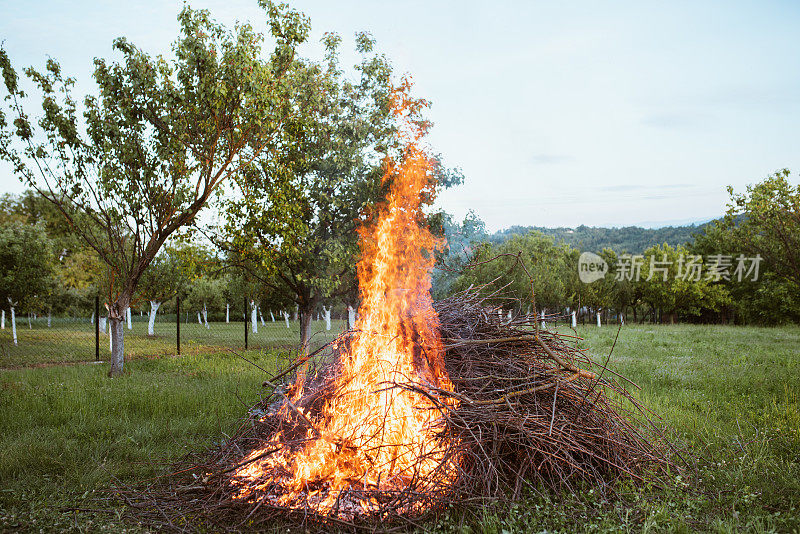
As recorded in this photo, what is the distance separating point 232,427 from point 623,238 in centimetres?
5788

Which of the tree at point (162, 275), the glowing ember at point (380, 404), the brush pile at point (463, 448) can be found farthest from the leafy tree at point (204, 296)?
the brush pile at point (463, 448)

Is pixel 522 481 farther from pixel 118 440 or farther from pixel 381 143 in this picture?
pixel 381 143

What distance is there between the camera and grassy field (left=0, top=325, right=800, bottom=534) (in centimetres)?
371

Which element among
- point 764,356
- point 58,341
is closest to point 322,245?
point 764,356

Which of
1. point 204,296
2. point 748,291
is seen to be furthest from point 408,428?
A: point 748,291

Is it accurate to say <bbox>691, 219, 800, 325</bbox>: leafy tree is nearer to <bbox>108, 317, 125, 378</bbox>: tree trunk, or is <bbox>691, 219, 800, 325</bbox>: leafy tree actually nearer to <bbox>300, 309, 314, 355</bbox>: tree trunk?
<bbox>300, 309, 314, 355</bbox>: tree trunk

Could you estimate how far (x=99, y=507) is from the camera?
4062 mm

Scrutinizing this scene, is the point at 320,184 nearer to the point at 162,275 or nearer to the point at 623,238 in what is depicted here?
the point at 162,275

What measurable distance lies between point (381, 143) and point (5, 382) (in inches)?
368

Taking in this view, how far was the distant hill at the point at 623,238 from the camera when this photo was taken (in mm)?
51281

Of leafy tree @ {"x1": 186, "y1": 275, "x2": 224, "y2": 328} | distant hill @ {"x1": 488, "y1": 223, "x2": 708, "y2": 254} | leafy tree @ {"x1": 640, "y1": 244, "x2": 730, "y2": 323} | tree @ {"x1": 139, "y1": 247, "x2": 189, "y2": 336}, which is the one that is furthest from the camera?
distant hill @ {"x1": 488, "y1": 223, "x2": 708, "y2": 254}

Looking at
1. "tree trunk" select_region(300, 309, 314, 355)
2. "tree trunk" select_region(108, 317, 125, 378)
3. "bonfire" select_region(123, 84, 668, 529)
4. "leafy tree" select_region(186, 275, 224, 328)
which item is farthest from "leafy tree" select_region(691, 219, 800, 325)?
"leafy tree" select_region(186, 275, 224, 328)

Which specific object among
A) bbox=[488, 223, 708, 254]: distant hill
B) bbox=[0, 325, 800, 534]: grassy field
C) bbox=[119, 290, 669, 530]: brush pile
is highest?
bbox=[488, 223, 708, 254]: distant hill

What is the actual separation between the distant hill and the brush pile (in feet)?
148
